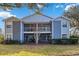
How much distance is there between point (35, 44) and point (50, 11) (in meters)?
0.68

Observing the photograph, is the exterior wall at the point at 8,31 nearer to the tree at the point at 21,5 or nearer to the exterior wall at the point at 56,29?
the tree at the point at 21,5

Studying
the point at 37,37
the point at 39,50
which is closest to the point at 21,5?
the point at 37,37

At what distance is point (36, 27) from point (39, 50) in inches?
17.2

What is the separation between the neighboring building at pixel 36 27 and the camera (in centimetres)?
1014

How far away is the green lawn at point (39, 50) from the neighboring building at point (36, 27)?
156mm

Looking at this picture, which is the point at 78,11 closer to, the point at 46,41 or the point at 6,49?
the point at 46,41

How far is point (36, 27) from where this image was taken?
10.2 m

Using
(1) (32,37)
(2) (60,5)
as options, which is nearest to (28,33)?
(1) (32,37)

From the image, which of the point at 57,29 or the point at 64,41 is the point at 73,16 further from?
the point at 64,41

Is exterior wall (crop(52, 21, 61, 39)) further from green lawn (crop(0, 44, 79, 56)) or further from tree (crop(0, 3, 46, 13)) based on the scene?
tree (crop(0, 3, 46, 13))

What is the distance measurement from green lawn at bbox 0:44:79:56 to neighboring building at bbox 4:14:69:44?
16 centimetres

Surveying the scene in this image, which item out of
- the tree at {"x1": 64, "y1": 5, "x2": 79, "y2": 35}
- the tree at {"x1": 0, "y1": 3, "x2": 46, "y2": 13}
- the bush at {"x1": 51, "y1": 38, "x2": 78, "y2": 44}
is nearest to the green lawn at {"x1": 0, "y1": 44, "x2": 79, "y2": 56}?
the bush at {"x1": 51, "y1": 38, "x2": 78, "y2": 44}

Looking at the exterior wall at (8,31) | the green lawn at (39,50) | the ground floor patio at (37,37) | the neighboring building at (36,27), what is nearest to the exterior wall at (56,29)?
the neighboring building at (36,27)

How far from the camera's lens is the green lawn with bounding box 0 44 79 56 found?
10141 millimetres
